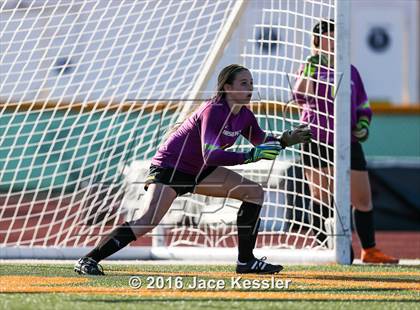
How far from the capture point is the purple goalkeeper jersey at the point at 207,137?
249 inches

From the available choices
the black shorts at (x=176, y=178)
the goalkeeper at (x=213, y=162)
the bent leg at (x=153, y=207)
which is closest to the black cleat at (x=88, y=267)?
the goalkeeper at (x=213, y=162)

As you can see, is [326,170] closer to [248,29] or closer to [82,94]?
[248,29]

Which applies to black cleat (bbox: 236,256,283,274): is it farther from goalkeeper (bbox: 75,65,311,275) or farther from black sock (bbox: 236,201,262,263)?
→ black sock (bbox: 236,201,262,263)

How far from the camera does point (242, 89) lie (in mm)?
6438

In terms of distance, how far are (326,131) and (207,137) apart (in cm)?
191

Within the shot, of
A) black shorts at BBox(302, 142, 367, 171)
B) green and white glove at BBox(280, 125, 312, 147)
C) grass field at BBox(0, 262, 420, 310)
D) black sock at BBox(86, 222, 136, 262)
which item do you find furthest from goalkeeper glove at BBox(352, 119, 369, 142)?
black sock at BBox(86, 222, 136, 262)

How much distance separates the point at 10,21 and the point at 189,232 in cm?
238

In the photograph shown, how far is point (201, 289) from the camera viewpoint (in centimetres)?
583

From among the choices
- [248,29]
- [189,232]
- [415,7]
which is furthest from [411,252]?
[415,7]

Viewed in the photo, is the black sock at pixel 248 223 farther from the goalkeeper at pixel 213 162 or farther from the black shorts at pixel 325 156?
the black shorts at pixel 325 156

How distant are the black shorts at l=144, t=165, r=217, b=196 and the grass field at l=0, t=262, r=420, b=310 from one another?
0.51 m

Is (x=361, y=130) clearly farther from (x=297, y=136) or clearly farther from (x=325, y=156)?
(x=297, y=136)

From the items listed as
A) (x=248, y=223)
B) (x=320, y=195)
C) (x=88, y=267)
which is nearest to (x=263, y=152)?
(x=248, y=223)

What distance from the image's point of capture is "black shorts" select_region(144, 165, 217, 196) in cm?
643
